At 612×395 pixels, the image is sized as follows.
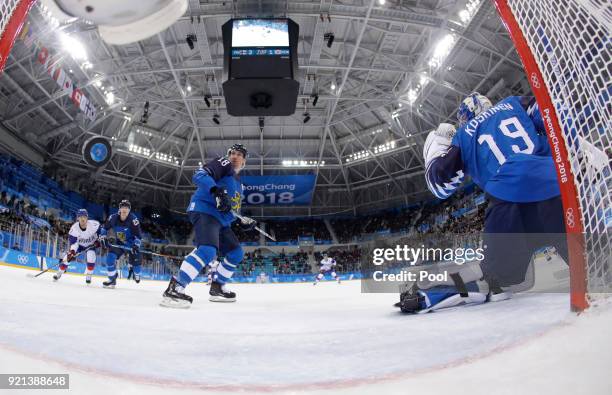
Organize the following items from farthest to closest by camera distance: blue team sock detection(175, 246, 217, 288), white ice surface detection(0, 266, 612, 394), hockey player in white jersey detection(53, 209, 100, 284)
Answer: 1. hockey player in white jersey detection(53, 209, 100, 284)
2. blue team sock detection(175, 246, 217, 288)
3. white ice surface detection(0, 266, 612, 394)

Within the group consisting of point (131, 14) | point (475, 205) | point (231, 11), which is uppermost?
point (231, 11)

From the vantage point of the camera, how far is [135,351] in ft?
3.95

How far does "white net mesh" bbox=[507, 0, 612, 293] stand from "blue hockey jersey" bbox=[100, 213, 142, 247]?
6.57 meters

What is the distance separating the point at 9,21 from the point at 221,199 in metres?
2.21

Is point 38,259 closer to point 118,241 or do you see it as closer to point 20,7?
point 118,241

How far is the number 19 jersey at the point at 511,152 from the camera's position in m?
1.99

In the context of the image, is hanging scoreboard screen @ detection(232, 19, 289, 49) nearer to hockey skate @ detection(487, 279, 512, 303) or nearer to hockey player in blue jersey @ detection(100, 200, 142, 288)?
hockey player in blue jersey @ detection(100, 200, 142, 288)

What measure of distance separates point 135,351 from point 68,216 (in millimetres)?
20746

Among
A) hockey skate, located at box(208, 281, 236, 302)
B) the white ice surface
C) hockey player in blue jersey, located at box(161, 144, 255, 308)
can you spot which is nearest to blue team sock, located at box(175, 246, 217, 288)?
hockey player in blue jersey, located at box(161, 144, 255, 308)

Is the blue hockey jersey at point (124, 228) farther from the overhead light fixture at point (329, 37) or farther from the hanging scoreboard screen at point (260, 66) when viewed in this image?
the overhead light fixture at point (329, 37)

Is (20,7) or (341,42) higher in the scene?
(341,42)

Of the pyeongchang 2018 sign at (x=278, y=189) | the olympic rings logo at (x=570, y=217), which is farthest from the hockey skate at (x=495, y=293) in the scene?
the pyeongchang 2018 sign at (x=278, y=189)

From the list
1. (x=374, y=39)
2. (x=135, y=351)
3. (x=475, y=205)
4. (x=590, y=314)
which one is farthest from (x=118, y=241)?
(x=475, y=205)

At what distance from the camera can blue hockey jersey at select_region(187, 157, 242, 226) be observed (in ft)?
11.1
